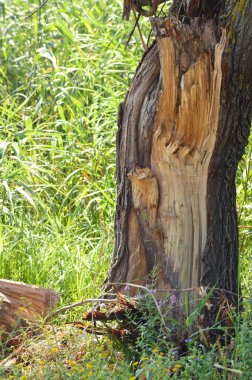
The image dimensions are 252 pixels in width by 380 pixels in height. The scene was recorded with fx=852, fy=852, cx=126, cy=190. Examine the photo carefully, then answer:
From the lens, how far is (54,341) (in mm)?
4039

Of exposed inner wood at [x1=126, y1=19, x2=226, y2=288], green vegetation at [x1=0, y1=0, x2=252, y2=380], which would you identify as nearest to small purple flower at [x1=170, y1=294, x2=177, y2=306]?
exposed inner wood at [x1=126, y1=19, x2=226, y2=288]

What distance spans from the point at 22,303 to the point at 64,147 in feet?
6.56

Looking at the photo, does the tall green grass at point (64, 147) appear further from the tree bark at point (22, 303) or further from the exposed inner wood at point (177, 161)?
the exposed inner wood at point (177, 161)

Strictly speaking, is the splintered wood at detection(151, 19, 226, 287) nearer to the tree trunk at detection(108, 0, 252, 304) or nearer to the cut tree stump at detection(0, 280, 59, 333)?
the tree trunk at detection(108, 0, 252, 304)

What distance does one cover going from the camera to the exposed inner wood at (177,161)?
12.5 ft

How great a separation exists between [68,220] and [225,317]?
77.5 inches

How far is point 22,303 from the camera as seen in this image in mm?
4262

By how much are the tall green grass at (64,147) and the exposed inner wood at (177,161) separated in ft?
1.80

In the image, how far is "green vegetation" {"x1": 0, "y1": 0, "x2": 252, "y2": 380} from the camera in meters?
3.77

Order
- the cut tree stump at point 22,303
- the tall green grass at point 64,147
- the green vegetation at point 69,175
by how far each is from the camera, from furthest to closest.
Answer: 1. the tall green grass at point 64,147
2. the cut tree stump at point 22,303
3. the green vegetation at point 69,175

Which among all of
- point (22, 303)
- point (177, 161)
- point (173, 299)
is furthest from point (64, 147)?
point (173, 299)

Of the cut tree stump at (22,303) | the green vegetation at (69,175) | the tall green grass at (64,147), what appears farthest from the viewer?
the tall green grass at (64,147)

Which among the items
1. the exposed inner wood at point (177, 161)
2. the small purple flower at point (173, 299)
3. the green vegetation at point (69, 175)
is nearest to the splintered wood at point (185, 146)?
the exposed inner wood at point (177, 161)

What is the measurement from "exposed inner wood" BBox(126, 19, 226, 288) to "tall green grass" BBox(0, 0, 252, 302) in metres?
0.55
